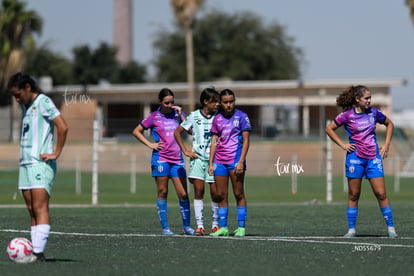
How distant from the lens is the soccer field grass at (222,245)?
1025 cm

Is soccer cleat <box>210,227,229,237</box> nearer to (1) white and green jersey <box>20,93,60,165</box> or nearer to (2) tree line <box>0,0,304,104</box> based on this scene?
(1) white and green jersey <box>20,93,60,165</box>

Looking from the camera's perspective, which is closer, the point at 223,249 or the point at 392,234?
the point at 223,249

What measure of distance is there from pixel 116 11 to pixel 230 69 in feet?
68.2

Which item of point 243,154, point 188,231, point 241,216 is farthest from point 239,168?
point 188,231

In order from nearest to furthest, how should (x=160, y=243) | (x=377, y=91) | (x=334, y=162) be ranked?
1. (x=160, y=243)
2. (x=334, y=162)
3. (x=377, y=91)

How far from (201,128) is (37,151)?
3.93m

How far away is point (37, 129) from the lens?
1066 cm

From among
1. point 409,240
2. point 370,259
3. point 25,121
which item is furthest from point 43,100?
point 409,240

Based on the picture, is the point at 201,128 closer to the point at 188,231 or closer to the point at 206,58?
the point at 188,231

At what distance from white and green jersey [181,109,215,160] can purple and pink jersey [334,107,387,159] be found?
1.79 m

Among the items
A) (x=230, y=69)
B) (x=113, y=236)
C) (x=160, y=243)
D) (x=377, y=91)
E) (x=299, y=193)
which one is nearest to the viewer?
(x=160, y=243)

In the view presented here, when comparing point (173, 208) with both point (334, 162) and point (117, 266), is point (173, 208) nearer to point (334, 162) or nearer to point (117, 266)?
point (117, 266)

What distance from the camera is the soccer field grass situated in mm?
10250

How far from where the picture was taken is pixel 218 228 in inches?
561
